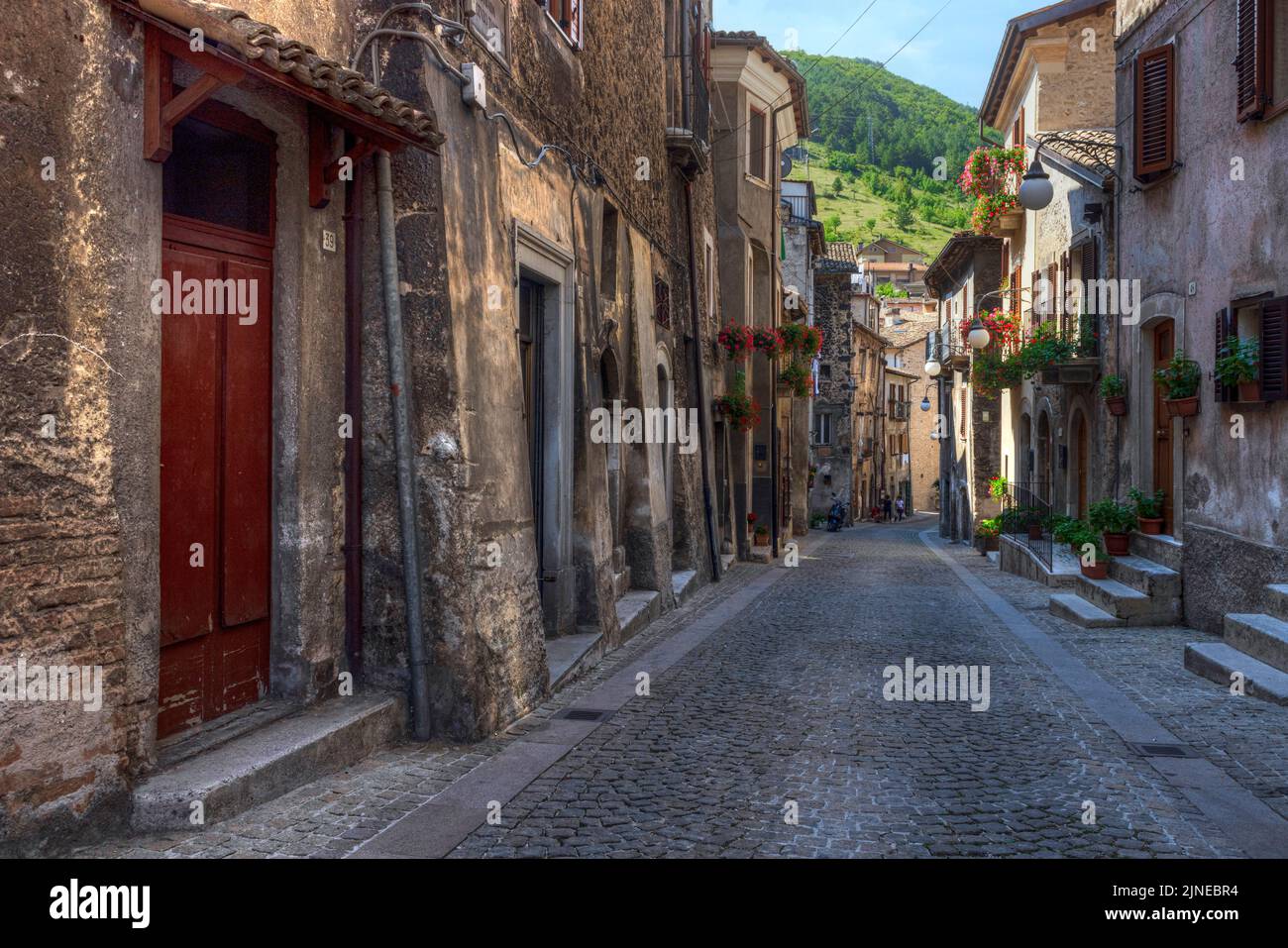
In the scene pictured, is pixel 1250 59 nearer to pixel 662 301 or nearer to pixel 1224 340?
pixel 1224 340

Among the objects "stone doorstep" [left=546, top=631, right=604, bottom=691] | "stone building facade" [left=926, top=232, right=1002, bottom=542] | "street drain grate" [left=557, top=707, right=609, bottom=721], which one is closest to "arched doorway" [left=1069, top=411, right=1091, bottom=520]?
"stone building facade" [left=926, top=232, right=1002, bottom=542]

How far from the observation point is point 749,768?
646cm

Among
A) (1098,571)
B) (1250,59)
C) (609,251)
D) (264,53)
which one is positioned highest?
(1250,59)

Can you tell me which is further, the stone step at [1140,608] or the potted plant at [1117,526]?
the potted plant at [1117,526]

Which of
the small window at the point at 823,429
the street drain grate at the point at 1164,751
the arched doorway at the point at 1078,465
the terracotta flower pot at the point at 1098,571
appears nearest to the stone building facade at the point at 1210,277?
the terracotta flower pot at the point at 1098,571

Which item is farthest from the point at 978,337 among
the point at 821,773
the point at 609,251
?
the point at 821,773

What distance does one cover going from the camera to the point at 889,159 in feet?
399

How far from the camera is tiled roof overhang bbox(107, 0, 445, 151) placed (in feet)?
15.9

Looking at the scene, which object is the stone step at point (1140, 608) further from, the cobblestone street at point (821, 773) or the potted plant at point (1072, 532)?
the potted plant at point (1072, 532)

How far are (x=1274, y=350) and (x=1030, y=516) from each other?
11263 millimetres

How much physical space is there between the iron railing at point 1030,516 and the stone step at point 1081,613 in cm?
357

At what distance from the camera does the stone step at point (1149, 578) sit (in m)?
12.7

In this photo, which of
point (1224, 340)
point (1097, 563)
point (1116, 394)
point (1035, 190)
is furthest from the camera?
point (1116, 394)

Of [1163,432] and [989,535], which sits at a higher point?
[1163,432]
